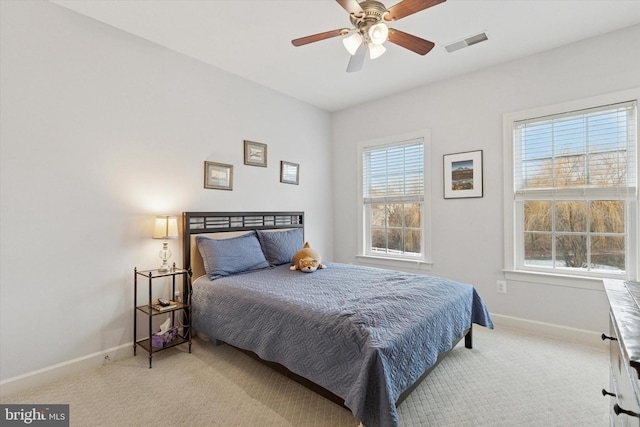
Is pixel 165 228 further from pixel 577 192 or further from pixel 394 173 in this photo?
pixel 577 192

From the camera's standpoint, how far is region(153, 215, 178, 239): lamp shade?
267cm

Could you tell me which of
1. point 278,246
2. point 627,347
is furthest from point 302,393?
point 627,347

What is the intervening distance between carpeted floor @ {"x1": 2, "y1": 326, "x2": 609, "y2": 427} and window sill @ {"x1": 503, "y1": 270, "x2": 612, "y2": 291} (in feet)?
1.77

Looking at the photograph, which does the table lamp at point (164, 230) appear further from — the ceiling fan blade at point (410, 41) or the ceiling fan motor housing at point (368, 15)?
the ceiling fan blade at point (410, 41)

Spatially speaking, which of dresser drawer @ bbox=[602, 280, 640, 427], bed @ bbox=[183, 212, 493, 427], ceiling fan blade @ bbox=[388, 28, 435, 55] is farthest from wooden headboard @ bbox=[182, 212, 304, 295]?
dresser drawer @ bbox=[602, 280, 640, 427]

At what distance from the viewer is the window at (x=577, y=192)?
267cm

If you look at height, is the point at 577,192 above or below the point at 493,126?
below

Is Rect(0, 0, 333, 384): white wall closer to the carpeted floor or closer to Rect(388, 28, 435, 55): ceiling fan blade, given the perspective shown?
the carpeted floor

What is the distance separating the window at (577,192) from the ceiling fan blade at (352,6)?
2220 mm

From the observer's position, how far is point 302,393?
6.83ft

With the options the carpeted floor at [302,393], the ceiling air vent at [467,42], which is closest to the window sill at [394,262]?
the carpeted floor at [302,393]

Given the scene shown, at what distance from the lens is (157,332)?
2.83 meters

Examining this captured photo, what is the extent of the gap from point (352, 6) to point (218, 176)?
218 centimetres

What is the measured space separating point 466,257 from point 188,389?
306 cm
